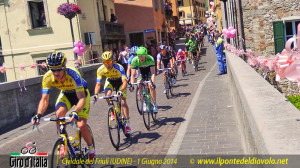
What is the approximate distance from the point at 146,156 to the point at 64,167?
6.61 ft

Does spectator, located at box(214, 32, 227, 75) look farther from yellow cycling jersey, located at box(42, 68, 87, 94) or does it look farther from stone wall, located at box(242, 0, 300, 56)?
yellow cycling jersey, located at box(42, 68, 87, 94)

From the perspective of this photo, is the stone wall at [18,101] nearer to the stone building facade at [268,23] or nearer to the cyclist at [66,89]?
the cyclist at [66,89]

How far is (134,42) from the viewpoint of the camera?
3653cm

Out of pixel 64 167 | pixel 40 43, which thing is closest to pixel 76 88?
pixel 64 167

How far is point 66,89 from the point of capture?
18.6 feet

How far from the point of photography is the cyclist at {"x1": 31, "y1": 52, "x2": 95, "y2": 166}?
16.7ft

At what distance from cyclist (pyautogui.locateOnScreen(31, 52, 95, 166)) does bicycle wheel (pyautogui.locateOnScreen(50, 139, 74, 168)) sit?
1.88 ft

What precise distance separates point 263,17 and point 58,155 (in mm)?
13173

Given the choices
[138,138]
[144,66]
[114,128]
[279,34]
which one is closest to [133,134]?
[138,138]

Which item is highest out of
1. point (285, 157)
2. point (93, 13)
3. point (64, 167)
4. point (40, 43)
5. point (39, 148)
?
point (93, 13)

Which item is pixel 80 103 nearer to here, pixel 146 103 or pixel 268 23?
pixel 146 103

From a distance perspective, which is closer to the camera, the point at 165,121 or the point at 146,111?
the point at 146,111

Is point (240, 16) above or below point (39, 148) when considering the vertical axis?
above

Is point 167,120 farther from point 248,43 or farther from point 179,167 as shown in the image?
point 248,43
